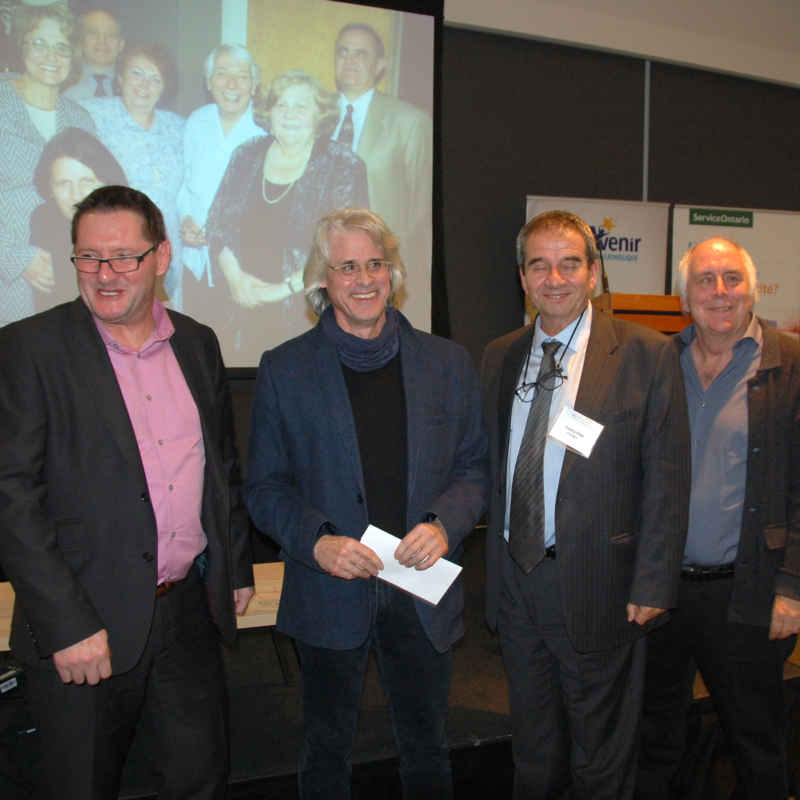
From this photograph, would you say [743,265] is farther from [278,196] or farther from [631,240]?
[631,240]

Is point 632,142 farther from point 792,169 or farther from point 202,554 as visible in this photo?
point 202,554

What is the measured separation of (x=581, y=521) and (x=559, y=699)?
0.56m

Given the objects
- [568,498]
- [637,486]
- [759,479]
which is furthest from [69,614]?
[759,479]

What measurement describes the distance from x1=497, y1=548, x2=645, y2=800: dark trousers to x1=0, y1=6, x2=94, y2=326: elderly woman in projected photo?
292cm

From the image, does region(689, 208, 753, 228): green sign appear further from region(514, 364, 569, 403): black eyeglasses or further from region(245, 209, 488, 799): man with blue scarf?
region(245, 209, 488, 799): man with blue scarf

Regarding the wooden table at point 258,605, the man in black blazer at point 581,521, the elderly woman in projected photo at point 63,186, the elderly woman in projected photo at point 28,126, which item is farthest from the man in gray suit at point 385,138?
the man in black blazer at point 581,521

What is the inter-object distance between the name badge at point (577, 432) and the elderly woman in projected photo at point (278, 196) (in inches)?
101

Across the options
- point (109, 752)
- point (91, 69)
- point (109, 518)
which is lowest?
point (109, 752)

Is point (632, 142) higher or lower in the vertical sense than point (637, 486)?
higher

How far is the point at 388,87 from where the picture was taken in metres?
4.12

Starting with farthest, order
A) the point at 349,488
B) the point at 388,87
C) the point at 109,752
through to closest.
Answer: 1. the point at 388,87
2. the point at 349,488
3. the point at 109,752

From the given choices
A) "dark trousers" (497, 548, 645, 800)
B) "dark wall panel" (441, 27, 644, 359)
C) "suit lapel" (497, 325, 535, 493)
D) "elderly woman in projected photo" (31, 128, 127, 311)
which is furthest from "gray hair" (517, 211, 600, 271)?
"dark wall panel" (441, 27, 644, 359)

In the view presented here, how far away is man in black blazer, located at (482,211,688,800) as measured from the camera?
71.5 inches

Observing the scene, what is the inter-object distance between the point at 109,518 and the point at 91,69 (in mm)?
2926
